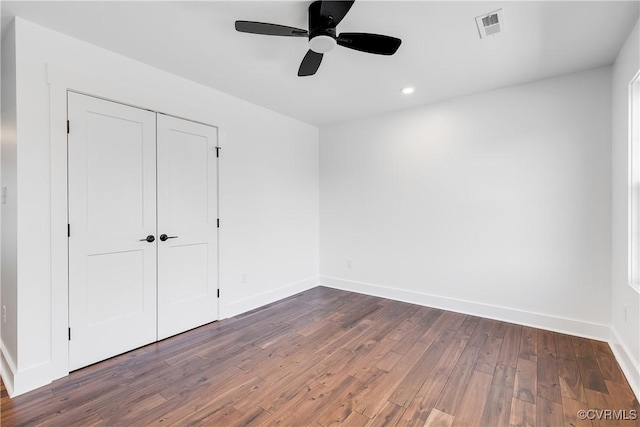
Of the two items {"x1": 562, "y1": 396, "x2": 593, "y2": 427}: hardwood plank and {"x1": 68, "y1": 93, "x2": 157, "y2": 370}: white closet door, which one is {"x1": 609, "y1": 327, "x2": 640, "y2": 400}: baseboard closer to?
{"x1": 562, "y1": 396, "x2": 593, "y2": 427}: hardwood plank

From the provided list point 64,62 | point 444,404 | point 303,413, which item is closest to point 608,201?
point 444,404

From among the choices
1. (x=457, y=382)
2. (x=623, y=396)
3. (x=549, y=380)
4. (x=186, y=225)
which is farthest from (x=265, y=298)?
(x=623, y=396)

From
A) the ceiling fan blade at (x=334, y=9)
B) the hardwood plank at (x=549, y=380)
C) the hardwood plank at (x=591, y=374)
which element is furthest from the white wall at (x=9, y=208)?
the hardwood plank at (x=591, y=374)

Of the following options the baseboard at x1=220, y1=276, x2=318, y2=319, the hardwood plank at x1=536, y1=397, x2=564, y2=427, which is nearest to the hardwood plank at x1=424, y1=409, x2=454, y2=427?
the hardwood plank at x1=536, y1=397, x2=564, y2=427

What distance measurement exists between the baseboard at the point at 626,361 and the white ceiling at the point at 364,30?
245 cm

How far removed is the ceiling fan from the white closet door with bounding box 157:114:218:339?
1.52 m

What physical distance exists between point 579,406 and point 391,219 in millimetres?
2620

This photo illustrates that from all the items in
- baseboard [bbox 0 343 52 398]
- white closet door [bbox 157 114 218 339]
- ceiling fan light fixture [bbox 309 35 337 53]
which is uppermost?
ceiling fan light fixture [bbox 309 35 337 53]

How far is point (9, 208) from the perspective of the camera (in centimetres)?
220

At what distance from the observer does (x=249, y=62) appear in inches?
106

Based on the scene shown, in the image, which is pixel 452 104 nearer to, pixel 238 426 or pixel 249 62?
pixel 249 62

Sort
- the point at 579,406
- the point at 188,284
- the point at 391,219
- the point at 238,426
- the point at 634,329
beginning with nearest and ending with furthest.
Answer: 1. the point at 238,426
2. the point at 579,406
3. the point at 634,329
4. the point at 188,284
5. the point at 391,219

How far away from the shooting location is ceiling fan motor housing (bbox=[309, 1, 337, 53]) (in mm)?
1877

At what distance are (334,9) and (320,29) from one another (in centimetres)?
18
